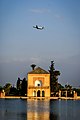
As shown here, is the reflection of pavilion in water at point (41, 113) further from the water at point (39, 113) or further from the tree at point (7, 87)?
the tree at point (7, 87)

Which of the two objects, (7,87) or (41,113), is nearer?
(41,113)

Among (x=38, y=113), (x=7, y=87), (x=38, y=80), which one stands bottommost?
(x=38, y=113)

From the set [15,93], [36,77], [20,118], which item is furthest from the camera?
[15,93]

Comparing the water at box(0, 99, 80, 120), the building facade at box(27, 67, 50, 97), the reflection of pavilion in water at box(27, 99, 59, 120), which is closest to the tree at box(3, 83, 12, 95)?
the building facade at box(27, 67, 50, 97)

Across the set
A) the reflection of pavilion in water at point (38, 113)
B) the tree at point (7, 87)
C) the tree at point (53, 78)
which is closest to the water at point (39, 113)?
the reflection of pavilion in water at point (38, 113)

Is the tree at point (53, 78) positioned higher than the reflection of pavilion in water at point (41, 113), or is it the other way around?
the tree at point (53, 78)

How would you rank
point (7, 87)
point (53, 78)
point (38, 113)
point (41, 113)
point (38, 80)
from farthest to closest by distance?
point (7, 87) → point (53, 78) → point (38, 80) → point (41, 113) → point (38, 113)

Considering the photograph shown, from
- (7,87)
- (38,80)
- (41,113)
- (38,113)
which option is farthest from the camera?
(7,87)

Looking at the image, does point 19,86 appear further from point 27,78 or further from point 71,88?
point 71,88

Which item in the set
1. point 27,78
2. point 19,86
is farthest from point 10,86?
point 27,78

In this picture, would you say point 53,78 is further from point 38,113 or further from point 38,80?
point 38,113

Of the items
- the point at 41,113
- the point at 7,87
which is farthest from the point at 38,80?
the point at 41,113

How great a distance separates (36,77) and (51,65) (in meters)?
4.66

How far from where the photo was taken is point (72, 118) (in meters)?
25.3
